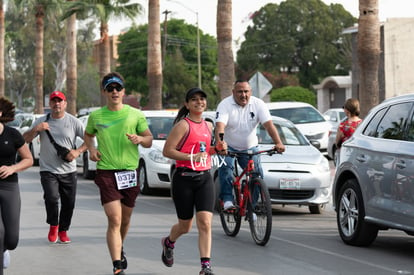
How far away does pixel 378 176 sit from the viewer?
9.54 metres

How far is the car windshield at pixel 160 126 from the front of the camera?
18.0m

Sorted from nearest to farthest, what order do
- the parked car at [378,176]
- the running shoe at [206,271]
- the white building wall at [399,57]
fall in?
the running shoe at [206,271], the parked car at [378,176], the white building wall at [399,57]

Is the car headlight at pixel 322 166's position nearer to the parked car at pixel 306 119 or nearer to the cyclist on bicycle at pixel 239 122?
the cyclist on bicycle at pixel 239 122

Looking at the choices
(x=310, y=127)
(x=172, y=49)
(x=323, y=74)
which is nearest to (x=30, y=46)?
(x=172, y=49)

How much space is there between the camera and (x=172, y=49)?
90.8 metres

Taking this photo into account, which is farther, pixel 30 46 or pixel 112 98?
pixel 30 46

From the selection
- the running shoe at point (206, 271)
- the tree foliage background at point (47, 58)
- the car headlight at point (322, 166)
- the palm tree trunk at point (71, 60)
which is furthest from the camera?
the tree foliage background at point (47, 58)

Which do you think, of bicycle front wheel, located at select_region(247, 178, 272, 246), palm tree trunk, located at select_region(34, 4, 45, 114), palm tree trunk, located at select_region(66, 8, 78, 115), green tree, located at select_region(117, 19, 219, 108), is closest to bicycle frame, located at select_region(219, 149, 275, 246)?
bicycle front wheel, located at select_region(247, 178, 272, 246)

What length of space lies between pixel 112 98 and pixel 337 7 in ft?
261

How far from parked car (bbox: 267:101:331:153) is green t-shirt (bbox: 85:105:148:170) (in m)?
18.9

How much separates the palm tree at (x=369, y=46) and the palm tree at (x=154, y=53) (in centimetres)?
1314

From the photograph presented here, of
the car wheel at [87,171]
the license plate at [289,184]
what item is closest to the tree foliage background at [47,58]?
the car wheel at [87,171]

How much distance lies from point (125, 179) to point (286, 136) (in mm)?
6780

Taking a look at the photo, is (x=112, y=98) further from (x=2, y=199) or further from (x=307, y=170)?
(x=307, y=170)
